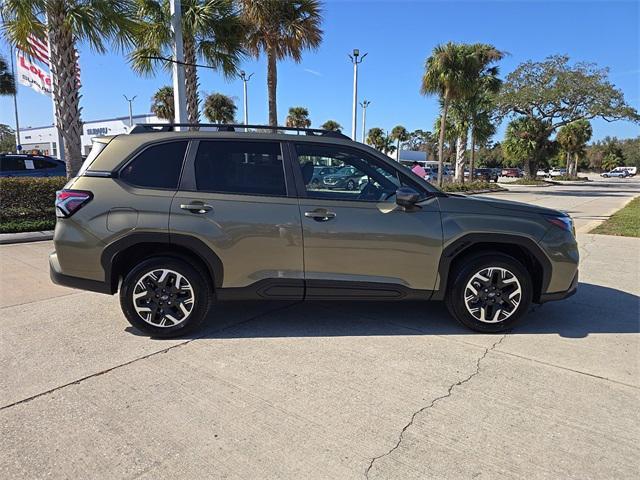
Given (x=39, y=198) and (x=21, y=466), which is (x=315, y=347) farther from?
(x=39, y=198)

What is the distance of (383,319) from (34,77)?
20414mm

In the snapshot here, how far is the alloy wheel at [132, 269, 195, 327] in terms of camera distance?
393 centimetres

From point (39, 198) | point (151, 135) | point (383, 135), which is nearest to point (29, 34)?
point (39, 198)

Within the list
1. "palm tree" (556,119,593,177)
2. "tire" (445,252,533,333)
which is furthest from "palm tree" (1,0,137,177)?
"palm tree" (556,119,593,177)

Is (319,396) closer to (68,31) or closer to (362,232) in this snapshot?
(362,232)

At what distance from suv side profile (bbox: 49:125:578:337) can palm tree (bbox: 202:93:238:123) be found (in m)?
43.2

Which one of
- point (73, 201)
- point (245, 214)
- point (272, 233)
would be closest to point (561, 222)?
point (272, 233)

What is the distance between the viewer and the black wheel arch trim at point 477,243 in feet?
13.2

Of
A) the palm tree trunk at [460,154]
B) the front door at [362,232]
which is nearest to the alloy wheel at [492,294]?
the front door at [362,232]

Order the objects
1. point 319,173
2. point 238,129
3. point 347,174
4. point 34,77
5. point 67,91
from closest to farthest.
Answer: point 347,174 → point 319,173 → point 238,129 → point 67,91 → point 34,77

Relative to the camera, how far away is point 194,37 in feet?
46.5

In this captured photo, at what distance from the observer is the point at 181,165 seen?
398cm

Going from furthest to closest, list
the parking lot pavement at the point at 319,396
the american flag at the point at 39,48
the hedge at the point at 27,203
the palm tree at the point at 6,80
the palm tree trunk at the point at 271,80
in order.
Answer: the palm tree at the point at 6,80
the palm tree trunk at the point at 271,80
the american flag at the point at 39,48
the hedge at the point at 27,203
the parking lot pavement at the point at 319,396

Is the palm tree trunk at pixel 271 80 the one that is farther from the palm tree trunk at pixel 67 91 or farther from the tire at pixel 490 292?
the tire at pixel 490 292
